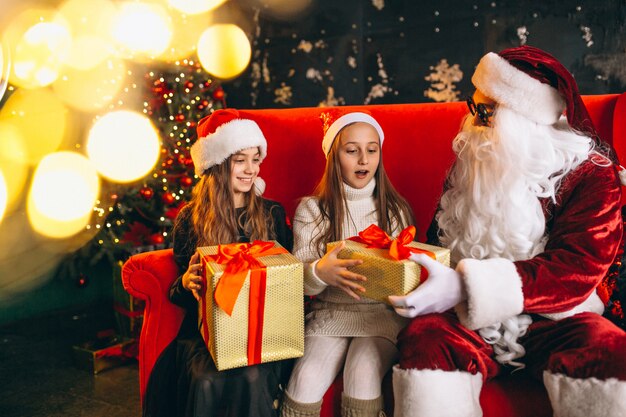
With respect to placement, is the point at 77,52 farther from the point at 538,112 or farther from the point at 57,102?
the point at 538,112

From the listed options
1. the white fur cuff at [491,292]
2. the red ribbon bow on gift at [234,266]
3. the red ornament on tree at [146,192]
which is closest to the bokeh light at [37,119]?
the red ornament on tree at [146,192]

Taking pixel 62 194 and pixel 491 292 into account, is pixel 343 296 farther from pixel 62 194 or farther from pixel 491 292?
pixel 62 194

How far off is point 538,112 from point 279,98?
132 inches

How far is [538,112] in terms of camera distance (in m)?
1.83

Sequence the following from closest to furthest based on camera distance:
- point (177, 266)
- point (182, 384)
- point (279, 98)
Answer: point (182, 384), point (177, 266), point (279, 98)

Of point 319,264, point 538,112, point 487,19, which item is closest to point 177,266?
point 319,264

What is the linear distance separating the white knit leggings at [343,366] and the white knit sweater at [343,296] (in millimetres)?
44

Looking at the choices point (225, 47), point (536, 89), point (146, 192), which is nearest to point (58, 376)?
point (146, 192)

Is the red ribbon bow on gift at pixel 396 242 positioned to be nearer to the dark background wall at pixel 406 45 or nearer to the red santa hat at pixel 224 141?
the red santa hat at pixel 224 141

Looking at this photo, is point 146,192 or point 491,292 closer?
point 491,292

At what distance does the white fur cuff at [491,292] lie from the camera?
5.25ft

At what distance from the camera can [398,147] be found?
8.39ft

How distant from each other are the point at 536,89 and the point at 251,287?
113 cm

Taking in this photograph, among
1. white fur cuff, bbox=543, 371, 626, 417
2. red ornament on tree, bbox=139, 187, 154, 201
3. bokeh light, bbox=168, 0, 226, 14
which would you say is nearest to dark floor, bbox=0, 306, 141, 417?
red ornament on tree, bbox=139, 187, 154, 201
